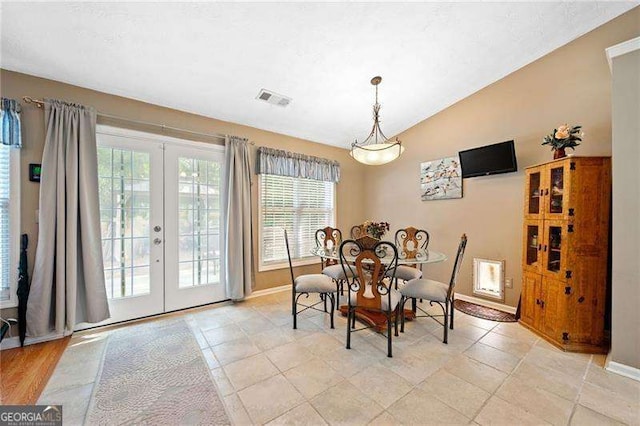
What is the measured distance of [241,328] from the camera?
273cm

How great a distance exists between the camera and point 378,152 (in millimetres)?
2789

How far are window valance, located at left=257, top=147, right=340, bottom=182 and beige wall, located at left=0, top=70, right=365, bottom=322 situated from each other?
0.16 m

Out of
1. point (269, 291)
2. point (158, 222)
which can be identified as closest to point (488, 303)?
point (269, 291)

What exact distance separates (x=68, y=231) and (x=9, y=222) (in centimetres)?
45

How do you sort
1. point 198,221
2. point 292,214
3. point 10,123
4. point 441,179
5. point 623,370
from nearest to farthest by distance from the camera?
point 623,370, point 10,123, point 198,221, point 441,179, point 292,214

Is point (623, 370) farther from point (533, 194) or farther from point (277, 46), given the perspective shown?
point (277, 46)

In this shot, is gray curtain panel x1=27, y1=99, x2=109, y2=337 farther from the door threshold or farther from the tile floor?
the tile floor

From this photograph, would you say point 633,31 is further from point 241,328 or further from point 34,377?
point 34,377

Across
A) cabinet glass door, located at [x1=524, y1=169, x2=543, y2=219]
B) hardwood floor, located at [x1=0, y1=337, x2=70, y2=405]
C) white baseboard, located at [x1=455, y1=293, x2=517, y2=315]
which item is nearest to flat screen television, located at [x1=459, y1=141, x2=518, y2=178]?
cabinet glass door, located at [x1=524, y1=169, x2=543, y2=219]

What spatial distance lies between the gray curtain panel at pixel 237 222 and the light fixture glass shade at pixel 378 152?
166 centimetres

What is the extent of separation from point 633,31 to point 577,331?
294 cm

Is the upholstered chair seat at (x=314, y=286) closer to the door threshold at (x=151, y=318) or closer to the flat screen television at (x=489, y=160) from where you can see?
the door threshold at (x=151, y=318)

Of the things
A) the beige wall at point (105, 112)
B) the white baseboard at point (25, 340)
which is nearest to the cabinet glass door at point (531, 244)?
the beige wall at point (105, 112)

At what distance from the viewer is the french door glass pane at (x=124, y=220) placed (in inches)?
108
